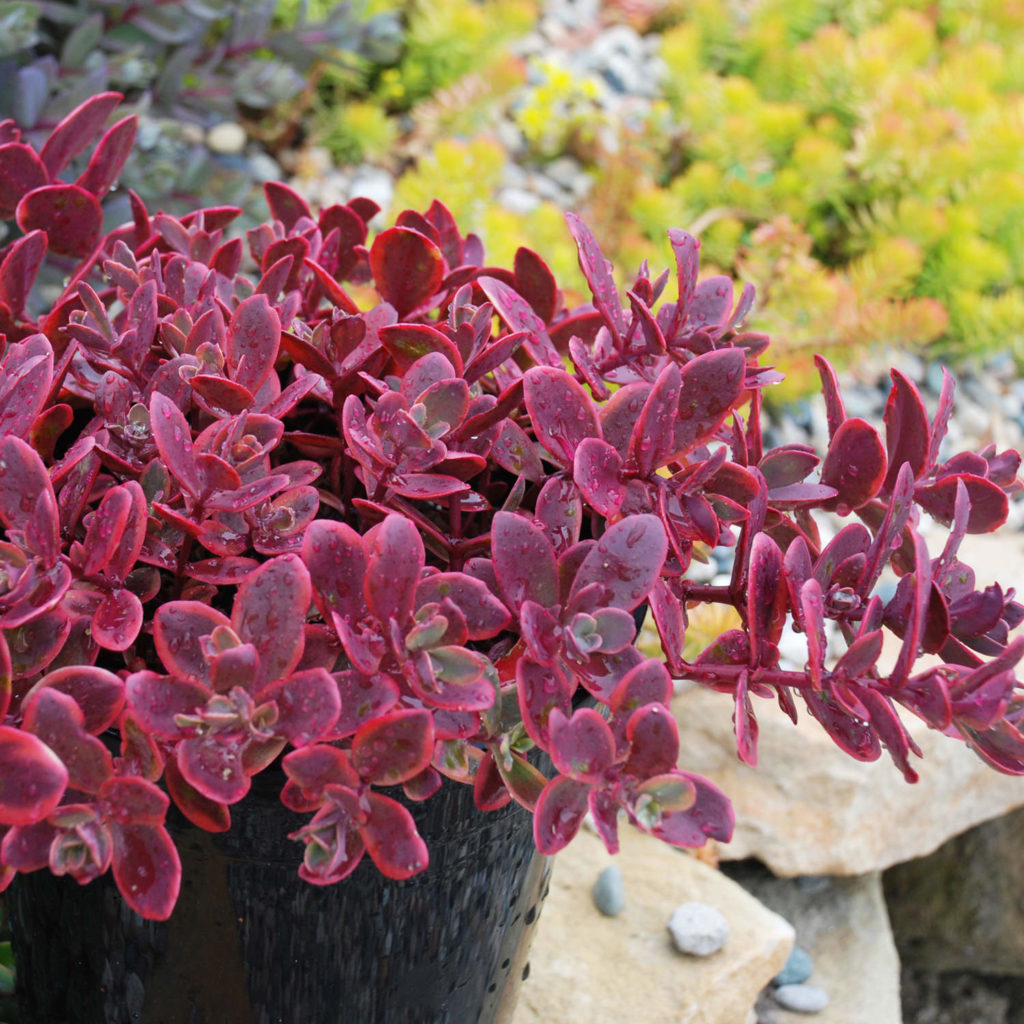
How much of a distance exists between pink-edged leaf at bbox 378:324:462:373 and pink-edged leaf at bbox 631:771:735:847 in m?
0.31

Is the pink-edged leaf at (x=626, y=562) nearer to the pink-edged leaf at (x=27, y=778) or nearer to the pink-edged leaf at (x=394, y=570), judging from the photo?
the pink-edged leaf at (x=394, y=570)

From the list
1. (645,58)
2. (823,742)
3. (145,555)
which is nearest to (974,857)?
(823,742)

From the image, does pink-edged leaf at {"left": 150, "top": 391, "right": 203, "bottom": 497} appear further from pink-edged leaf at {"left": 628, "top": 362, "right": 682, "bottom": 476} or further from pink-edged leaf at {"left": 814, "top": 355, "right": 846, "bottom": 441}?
pink-edged leaf at {"left": 814, "top": 355, "right": 846, "bottom": 441}

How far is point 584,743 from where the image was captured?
591 mm

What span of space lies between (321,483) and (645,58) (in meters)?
2.87

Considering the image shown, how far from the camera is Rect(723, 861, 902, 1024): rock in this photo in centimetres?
160

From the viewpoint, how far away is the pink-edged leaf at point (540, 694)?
0.61 m

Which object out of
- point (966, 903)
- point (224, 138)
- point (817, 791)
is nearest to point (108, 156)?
point (817, 791)

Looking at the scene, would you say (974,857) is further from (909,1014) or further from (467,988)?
(467,988)

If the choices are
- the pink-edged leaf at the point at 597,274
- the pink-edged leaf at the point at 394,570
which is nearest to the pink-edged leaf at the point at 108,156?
the pink-edged leaf at the point at 597,274

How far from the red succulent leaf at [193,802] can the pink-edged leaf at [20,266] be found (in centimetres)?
40

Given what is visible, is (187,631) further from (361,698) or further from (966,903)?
(966,903)

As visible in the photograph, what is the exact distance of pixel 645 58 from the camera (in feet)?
10.9

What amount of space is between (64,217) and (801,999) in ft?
4.56
